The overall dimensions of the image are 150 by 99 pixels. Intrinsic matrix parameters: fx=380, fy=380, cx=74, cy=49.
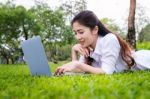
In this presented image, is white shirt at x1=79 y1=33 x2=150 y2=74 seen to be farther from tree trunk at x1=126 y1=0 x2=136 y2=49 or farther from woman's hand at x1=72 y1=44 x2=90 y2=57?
tree trunk at x1=126 y1=0 x2=136 y2=49

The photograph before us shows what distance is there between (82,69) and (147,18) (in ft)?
201

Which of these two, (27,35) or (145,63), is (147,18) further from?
(145,63)

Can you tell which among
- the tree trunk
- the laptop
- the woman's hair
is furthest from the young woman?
the tree trunk

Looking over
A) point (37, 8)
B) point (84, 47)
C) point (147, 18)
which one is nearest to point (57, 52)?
point (37, 8)

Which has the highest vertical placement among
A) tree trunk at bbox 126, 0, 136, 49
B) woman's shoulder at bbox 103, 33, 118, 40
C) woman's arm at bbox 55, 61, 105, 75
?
woman's shoulder at bbox 103, 33, 118, 40

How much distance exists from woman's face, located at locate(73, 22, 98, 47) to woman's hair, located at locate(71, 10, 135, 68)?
0.19ft

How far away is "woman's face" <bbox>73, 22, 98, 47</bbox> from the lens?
5.75 m

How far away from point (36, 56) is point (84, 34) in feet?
2.61

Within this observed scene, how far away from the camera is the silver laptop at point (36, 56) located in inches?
219

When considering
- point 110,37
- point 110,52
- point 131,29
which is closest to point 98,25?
point 110,37

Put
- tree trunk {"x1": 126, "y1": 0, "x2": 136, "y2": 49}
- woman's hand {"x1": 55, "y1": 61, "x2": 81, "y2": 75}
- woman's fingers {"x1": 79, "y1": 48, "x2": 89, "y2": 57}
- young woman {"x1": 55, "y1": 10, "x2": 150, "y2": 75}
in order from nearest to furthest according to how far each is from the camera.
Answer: woman's hand {"x1": 55, "y1": 61, "x2": 81, "y2": 75} < young woman {"x1": 55, "y1": 10, "x2": 150, "y2": 75} < woman's fingers {"x1": 79, "y1": 48, "x2": 89, "y2": 57} < tree trunk {"x1": 126, "y1": 0, "x2": 136, "y2": 49}

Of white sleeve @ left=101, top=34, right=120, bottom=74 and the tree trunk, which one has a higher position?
white sleeve @ left=101, top=34, right=120, bottom=74

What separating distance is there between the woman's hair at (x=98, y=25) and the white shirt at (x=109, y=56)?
97 millimetres

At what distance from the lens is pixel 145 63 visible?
19.9ft
